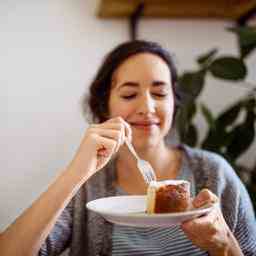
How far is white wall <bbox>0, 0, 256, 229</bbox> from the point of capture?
4.82ft

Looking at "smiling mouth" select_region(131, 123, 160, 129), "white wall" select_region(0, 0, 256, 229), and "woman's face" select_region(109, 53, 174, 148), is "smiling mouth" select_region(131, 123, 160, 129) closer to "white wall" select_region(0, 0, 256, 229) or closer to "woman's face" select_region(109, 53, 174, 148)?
"woman's face" select_region(109, 53, 174, 148)

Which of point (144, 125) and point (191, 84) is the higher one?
point (191, 84)

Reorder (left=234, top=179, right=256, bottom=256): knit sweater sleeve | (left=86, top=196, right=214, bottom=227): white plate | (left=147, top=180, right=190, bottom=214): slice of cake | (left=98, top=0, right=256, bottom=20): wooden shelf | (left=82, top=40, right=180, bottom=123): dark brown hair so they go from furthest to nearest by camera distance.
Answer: (left=98, top=0, right=256, bottom=20): wooden shelf < (left=82, top=40, right=180, bottom=123): dark brown hair < (left=234, top=179, right=256, bottom=256): knit sweater sleeve < (left=147, top=180, right=190, bottom=214): slice of cake < (left=86, top=196, right=214, bottom=227): white plate

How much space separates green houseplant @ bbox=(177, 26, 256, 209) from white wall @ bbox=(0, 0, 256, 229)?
1.26 feet

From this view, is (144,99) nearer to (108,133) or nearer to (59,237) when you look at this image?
(108,133)

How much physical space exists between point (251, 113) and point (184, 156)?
45 centimetres

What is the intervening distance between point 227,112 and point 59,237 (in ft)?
2.77

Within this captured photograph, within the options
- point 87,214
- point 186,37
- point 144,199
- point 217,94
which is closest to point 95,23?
point 186,37

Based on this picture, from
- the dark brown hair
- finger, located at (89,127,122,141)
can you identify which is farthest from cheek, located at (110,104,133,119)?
finger, located at (89,127,122,141)

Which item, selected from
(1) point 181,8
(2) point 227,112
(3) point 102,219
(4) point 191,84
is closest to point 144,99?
(3) point 102,219

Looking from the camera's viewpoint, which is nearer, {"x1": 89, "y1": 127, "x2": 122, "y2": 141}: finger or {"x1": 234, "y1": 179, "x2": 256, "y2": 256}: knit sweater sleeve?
{"x1": 89, "y1": 127, "x2": 122, "y2": 141}: finger

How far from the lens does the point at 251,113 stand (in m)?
1.51

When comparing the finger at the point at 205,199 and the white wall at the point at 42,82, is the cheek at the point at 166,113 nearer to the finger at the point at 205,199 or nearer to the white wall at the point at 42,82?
the finger at the point at 205,199

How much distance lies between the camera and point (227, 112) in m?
1.55
